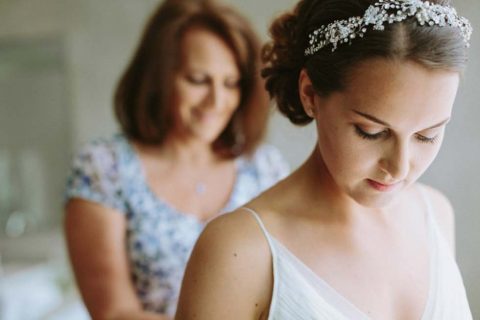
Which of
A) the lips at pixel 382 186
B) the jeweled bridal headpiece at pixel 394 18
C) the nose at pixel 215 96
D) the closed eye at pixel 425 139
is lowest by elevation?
the nose at pixel 215 96

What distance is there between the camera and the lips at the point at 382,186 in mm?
811

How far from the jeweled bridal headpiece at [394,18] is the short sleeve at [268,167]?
3.22ft

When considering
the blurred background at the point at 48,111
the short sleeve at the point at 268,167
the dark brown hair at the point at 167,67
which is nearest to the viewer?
the dark brown hair at the point at 167,67

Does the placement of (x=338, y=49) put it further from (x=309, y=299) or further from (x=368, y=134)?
(x=309, y=299)

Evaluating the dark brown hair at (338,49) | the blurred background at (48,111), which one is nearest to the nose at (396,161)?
the dark brown hair at (338,49)

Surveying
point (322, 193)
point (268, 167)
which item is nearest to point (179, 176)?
point (268, 167)

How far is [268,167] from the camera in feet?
5.86

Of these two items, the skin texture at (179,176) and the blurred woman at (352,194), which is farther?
the skin texture at (179,176)

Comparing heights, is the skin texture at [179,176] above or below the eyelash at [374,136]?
below

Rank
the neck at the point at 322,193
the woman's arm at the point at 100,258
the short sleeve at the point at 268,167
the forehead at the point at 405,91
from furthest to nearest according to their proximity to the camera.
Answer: the short sleeve at the point at 268,167 < the woman's arm at the point at 100,258 < the neck at the point at 322,193 < the forehead at the point at 405,91

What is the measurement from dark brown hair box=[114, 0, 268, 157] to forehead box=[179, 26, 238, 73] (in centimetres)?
1

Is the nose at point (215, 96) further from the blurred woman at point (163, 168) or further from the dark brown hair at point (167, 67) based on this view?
the dark brown hair at point (167, 67)

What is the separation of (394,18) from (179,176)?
3.35 ft

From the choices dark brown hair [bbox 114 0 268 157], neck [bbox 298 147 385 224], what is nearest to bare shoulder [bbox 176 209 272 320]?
neck [bbox 298 147 385 224]
